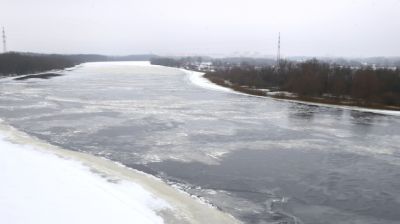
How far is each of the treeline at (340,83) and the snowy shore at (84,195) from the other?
22934 mm

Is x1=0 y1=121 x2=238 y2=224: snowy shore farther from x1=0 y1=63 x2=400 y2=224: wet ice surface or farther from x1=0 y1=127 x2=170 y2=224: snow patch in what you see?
x1=0 y1=63 x2=400 y2=224: wet ice surface

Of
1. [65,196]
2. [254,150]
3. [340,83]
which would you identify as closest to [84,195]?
[65,196]

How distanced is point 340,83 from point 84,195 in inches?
1092

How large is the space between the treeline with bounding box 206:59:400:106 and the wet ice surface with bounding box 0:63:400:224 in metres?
6.15

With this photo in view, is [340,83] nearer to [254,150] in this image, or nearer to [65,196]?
[254,150]

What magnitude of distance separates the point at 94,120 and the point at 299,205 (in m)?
12.1

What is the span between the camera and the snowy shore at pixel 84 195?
7297mm

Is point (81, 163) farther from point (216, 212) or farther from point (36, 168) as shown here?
point (216, 212)

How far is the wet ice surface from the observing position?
9.05 meters

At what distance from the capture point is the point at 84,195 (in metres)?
8.37

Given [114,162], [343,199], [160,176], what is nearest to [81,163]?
[114,162]

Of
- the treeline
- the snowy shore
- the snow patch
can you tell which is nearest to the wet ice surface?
the snowy shore

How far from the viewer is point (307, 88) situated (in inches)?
1334

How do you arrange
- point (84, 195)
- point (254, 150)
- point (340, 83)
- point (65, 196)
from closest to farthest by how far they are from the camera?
1. point (65, 196)
2. point (84, 195)
3. point (254, 150)
4. point (340, 83)
